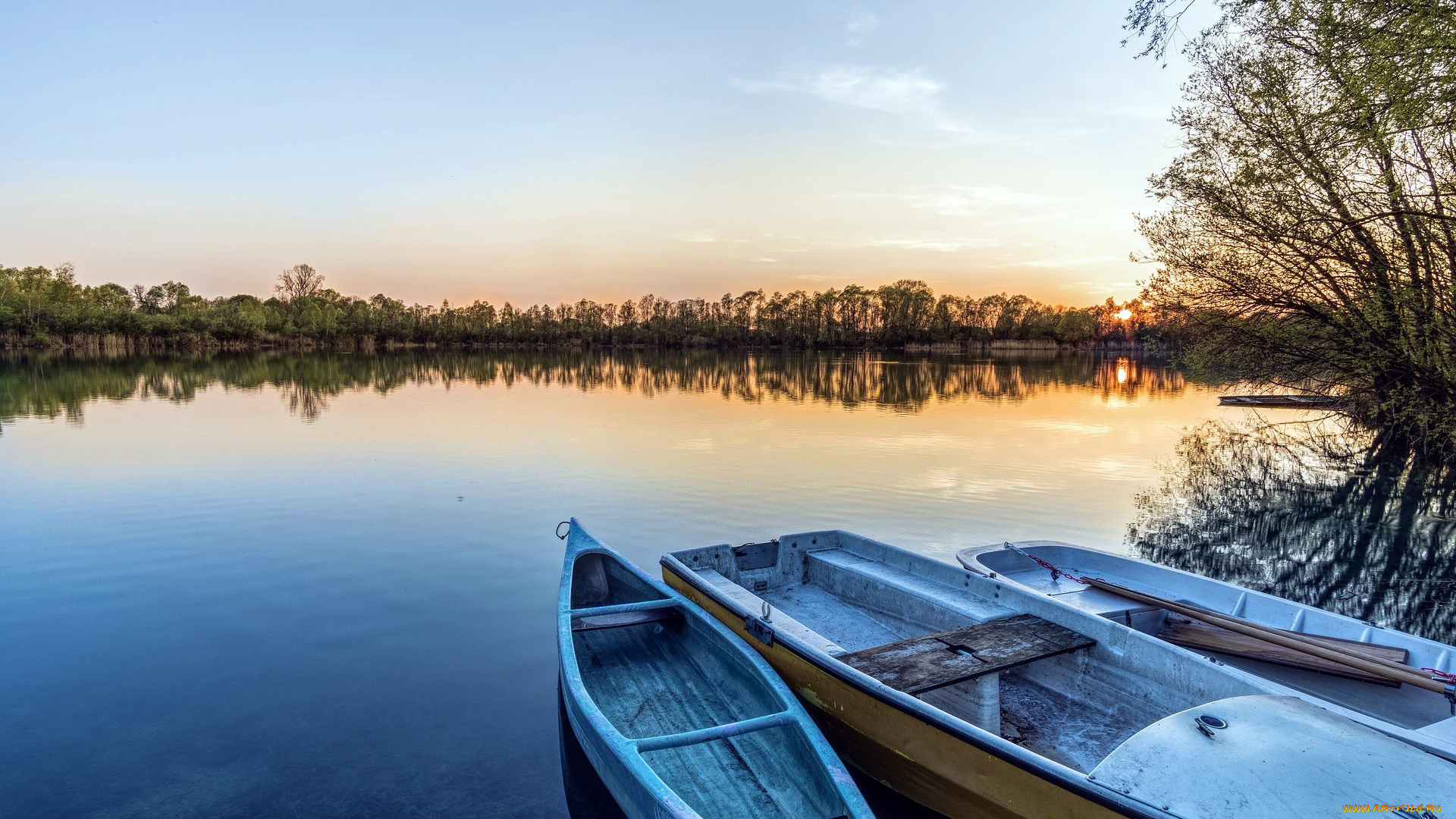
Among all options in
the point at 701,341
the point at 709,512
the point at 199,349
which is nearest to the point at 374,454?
the point at 709,512

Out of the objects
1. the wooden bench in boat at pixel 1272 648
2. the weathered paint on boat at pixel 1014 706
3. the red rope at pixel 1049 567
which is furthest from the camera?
the red rope at pixel 1049 567

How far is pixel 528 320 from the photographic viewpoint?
131000 mm

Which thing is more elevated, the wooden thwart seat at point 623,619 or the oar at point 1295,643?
the oar at point 1295,643

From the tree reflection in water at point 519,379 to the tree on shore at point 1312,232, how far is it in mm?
13953

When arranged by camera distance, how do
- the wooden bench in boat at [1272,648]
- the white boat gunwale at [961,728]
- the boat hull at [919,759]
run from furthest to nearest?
the wooden bench in boat at [1272,648]
the boat hull at [919,759]
the white boat gunwale at [961,728]

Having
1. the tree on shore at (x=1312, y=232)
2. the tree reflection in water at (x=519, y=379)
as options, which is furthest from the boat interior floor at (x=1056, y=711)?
the tree reflection in water at (x=519, y=379)

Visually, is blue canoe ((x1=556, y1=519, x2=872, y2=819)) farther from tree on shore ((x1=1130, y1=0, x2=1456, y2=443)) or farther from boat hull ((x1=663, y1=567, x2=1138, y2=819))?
tree on shore ((x1=1130, y1=0, x2=1456, y2=443))

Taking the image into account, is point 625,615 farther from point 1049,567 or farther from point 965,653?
point 1049,567

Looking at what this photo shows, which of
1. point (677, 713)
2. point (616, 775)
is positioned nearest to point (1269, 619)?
point (677, 713)

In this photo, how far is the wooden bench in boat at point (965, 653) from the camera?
534 centimetres

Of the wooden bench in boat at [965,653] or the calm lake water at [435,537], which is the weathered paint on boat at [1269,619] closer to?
the wooden bench in boat at [965,653]

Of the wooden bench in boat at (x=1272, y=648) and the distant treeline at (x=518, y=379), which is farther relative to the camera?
the distant treeline at (x=518, y=379)

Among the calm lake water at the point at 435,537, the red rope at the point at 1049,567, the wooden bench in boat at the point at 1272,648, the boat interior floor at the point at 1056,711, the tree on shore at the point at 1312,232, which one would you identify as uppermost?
the tree on shore at the point at 1312,232

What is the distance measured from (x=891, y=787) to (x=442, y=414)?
86.0 feet
